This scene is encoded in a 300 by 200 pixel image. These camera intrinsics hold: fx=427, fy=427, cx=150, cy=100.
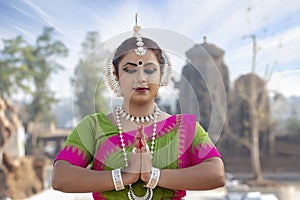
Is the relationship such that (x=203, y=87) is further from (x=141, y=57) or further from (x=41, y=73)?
(x=41, y=73)

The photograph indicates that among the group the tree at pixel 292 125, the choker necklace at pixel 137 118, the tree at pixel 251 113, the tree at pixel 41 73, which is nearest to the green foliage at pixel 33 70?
the tree at pixel 41 73

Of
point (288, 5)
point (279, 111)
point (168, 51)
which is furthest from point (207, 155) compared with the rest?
point (279, 111)

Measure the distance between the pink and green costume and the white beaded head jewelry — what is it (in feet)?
0.25

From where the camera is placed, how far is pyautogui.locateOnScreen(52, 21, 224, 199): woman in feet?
2.78

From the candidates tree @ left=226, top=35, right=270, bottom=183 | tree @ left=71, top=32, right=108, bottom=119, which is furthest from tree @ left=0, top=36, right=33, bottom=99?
tree @ left=71, top=32, right=108, bottom=119

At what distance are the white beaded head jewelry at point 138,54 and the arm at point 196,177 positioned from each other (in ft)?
0.61

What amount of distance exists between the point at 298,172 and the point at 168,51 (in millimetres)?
9865

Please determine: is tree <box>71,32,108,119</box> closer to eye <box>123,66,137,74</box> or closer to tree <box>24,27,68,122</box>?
eye <box>123,66,137,74</box>

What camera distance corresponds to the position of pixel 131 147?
2.89ft

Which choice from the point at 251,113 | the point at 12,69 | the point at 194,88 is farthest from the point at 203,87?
the point at 12,69

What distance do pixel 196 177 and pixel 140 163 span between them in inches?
4.8

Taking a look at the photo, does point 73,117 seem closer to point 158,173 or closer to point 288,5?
point 158,173

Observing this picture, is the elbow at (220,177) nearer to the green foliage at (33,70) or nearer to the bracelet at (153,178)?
the bracelet at (153,178)

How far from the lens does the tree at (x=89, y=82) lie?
872 mm
